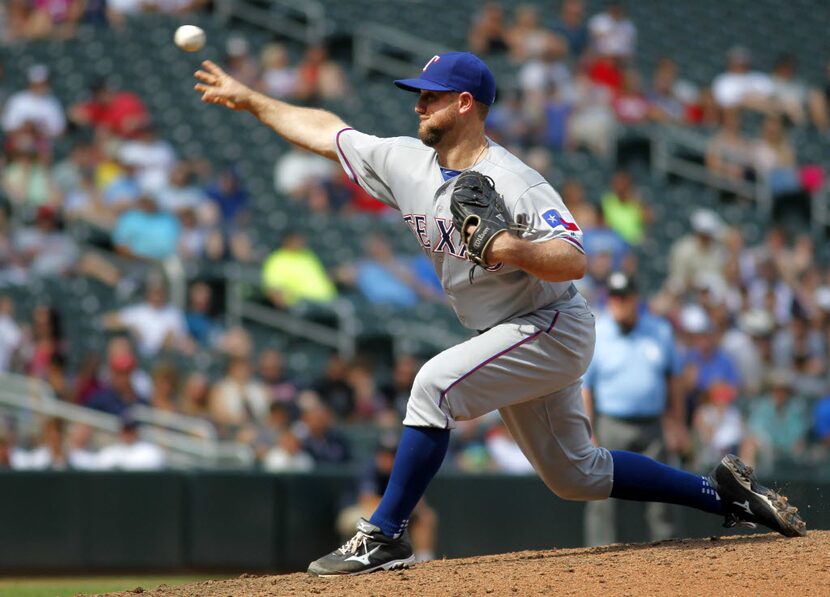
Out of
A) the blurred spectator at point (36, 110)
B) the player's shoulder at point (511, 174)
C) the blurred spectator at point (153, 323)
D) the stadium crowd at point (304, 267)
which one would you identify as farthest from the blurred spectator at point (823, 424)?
the blurred spectator at point (36, 110)

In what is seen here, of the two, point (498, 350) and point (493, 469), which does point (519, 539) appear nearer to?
point (493, 469)

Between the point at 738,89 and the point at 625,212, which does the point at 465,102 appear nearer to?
the point at 625,212

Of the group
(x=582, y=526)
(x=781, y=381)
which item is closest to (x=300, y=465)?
(x=582, y=526)

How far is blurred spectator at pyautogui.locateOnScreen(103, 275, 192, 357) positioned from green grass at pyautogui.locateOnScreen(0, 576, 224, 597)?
6.03 feet

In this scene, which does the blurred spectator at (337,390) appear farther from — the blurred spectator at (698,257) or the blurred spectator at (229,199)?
the blurred spectator at (698,257)

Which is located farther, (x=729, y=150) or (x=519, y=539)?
(x=729, y=150)

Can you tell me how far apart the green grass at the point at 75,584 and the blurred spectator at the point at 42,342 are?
153 cm

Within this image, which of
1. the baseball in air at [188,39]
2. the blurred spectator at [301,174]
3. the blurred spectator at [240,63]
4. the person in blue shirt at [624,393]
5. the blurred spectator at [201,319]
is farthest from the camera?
the blurred spectator at [240,63]

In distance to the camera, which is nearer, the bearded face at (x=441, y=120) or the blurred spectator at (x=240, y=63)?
the bearded face at (x=441, y=120)

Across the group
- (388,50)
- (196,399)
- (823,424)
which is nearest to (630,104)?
(388,50)

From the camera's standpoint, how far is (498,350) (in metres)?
4.53

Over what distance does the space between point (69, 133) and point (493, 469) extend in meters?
5.11

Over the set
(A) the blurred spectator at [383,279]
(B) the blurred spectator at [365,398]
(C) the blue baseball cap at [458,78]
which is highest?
(C) the blue baseball cap at [458,78]

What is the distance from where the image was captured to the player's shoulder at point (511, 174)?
457 centimetres
